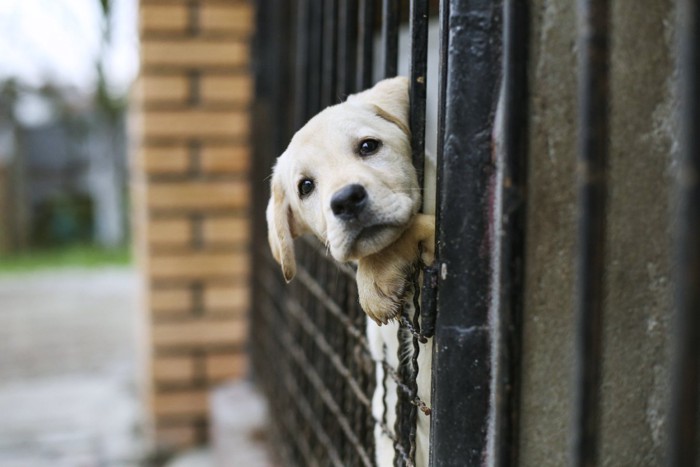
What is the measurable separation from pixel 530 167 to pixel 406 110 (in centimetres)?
52

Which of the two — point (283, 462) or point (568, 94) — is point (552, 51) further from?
point (283, 462)

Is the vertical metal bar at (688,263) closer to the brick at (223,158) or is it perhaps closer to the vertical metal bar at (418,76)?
the vertical metal bar at (418,76)

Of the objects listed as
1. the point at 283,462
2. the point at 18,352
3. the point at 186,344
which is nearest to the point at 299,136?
the point at 283,462

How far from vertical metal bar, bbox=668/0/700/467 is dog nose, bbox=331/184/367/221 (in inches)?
30.7

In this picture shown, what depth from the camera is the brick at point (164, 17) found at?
12.9 ft

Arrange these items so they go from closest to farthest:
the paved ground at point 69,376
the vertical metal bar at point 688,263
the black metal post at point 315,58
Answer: the vertical metal bar at point 688,263 → the black metal post at point 315,58 → the paved ground at point 69,376

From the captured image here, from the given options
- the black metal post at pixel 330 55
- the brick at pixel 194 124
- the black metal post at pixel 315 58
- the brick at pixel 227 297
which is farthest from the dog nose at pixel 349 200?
the brick at pixel 227 297

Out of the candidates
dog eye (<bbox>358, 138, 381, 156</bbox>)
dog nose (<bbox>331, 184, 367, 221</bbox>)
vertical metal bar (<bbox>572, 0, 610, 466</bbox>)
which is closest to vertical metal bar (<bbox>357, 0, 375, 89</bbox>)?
dog eye (<bbox>358, 138, 381, 156</bbox>)

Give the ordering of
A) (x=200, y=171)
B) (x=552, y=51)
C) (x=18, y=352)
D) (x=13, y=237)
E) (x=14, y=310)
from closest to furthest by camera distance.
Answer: (x=552, y=51) < (x=200, y=171) < (x=18, y=352) < (x=14, y=310) < (x=13, y=237)

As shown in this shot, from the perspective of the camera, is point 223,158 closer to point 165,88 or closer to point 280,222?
point 165,88

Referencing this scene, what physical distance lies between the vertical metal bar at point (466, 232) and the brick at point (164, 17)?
9.85ft

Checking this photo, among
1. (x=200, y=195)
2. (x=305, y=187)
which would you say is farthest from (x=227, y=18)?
(x=305, y=187)

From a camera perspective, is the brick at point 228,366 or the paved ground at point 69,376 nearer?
the brick at point 228,366

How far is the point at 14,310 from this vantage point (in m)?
9.27
